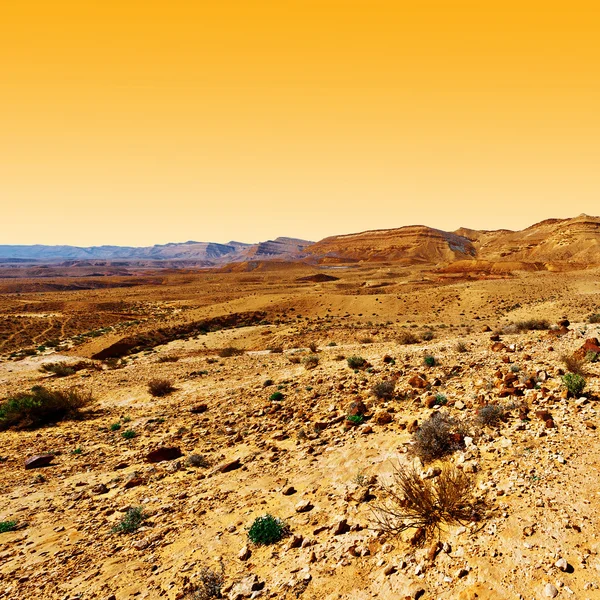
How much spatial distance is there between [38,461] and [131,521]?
4.88 metres

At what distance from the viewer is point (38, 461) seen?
9695mm

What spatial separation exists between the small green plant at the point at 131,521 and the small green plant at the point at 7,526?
7.03 ft

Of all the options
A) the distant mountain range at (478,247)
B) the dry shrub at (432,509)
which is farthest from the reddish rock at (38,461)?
the distant mountain range at (478,247)

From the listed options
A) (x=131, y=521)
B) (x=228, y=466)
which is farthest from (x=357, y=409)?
(x=131, y=521)

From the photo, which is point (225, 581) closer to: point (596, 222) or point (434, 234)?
point (596, 222)

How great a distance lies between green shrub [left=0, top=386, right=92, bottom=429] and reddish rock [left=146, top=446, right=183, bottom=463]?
5.87 m

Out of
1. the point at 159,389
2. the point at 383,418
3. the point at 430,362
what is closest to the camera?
the point at 383,418

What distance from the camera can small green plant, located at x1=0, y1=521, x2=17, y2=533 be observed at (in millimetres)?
6938

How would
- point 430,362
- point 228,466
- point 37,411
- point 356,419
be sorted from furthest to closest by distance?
point 37,411
point 430,362
point 356,419
point 228,466

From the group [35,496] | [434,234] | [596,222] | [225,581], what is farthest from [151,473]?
[434,234]

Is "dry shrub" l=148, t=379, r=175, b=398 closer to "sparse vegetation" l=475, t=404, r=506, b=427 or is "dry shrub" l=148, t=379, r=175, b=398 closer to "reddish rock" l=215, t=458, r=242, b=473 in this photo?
"reddish rock" l=215, t=458, r=242, b=473

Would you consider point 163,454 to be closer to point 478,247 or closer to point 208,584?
point 208,584

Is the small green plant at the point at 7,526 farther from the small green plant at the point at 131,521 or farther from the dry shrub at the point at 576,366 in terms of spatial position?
the dry shrub at the point at 576,366

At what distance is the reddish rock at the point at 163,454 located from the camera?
29.7ft
